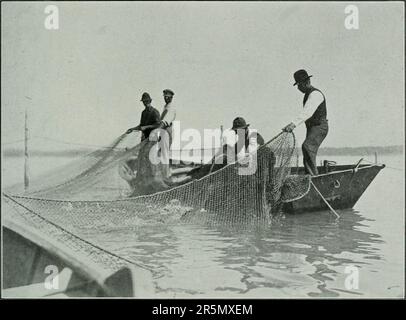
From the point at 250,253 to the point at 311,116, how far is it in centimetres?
283

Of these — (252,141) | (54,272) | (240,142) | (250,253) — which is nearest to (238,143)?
(240,142)

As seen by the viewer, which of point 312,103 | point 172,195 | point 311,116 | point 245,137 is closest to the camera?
point 172,195

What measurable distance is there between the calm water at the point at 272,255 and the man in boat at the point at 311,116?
3.61 ft

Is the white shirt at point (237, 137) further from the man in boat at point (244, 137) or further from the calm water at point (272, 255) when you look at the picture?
the calm water at point (272, 255)

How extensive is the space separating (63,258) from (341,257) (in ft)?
10.7

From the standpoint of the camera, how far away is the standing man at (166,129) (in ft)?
25.5

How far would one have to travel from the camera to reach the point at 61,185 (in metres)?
6.14

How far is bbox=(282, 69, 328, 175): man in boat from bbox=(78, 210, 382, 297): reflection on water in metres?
1.10

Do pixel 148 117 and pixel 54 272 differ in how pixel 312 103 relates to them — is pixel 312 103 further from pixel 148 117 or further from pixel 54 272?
pixel 54 272

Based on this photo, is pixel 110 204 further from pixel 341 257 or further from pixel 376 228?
pixel 376 228

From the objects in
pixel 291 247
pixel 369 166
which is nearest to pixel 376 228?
pixel 369 166

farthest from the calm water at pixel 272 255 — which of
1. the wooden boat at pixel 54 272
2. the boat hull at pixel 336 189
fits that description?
the wooden boat at pixel 54 272

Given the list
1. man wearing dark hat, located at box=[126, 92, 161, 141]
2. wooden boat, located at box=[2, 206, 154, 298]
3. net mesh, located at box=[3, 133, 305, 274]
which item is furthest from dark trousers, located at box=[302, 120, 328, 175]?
wooden boat, located at box=[2, 206, 154, 298]

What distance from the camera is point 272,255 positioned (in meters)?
5.16
